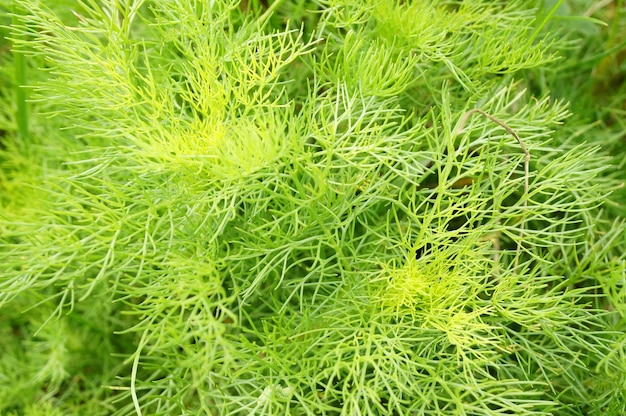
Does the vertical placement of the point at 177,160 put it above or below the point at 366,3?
below

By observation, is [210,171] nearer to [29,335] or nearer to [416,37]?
[416,37]

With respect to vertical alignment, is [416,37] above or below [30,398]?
above

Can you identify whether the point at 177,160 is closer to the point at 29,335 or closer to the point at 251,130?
the point at 251,130

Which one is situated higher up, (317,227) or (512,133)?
(512,133)

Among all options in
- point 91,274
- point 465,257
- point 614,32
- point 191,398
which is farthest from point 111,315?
point 614,32

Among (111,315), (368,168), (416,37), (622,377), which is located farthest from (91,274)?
(622,377)

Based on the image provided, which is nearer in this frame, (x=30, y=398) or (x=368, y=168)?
(x=368, y=168)

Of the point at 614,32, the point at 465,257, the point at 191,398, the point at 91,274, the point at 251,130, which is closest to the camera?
the point at 251,130

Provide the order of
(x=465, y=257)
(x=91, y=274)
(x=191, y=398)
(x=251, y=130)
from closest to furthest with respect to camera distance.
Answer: (x=251, y=130) → (x=465, y=257) → (x=191, y=398) → (x=91, y=274)

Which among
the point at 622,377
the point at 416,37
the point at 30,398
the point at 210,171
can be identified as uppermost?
the point at 416,37
